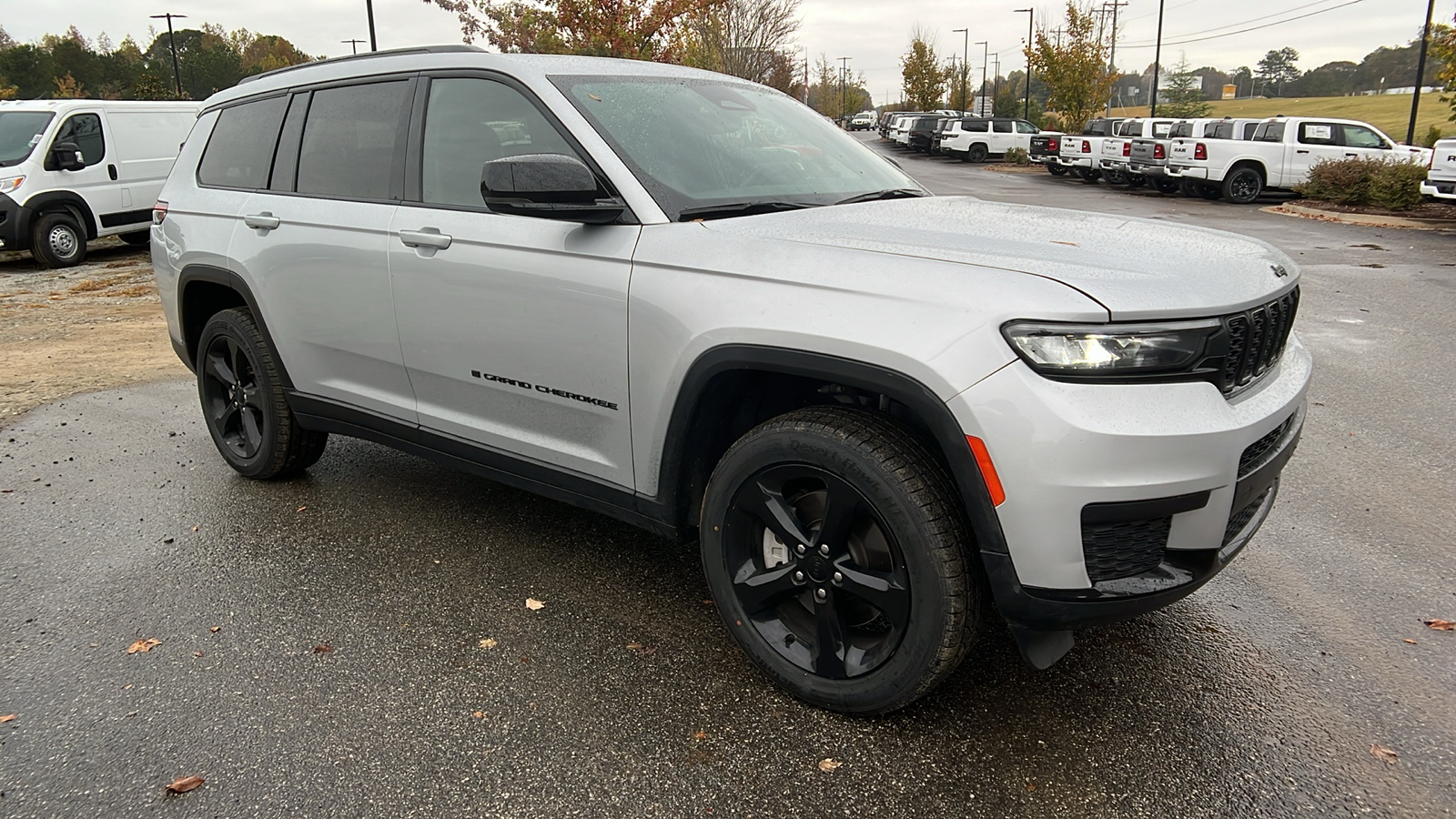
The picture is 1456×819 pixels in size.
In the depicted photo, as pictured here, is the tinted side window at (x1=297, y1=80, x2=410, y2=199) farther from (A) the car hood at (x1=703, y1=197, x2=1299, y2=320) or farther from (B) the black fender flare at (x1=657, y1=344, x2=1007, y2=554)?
(B) the black fender flare at (x1=657, y1=344, x2=1007, y2=554)

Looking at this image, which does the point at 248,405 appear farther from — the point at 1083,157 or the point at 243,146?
the point at 1083,157

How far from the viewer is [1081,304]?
2.25 m

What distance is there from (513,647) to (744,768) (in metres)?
0.98

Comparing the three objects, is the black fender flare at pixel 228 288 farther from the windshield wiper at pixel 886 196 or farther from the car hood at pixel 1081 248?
the windshield wiper at pixel 886 196

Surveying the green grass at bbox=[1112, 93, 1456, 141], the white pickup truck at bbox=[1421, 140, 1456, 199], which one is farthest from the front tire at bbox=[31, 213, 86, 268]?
the green grass at bbox=[1112, 93, 1456, 141]

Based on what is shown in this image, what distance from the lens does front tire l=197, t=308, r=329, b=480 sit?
4.49 metres

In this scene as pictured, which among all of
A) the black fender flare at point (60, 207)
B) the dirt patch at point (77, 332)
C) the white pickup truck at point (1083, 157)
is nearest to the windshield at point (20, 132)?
the black fender flare at point (60, 207)

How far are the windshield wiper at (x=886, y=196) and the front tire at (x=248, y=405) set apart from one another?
8.79 feet

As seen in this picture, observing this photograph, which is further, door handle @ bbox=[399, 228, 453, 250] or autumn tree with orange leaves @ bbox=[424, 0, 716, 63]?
autumn tree with orange leaves @ bbox=[424, 0, 716, 63]

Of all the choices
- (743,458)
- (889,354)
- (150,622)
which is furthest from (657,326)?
(150,622)

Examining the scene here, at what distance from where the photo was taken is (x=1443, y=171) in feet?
51.9

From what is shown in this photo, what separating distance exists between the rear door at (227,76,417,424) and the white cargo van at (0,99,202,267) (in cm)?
1060

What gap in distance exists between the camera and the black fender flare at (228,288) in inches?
173

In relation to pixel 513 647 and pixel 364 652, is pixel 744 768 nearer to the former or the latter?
pixel 513 647
